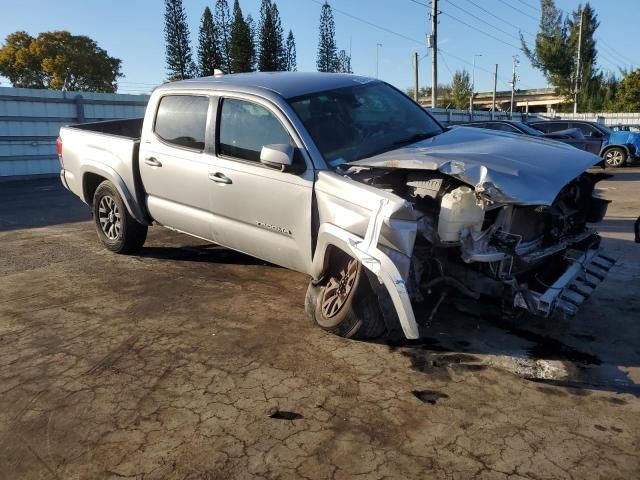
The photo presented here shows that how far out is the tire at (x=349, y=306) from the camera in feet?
12.4

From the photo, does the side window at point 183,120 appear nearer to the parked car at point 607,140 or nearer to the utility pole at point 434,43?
the parked car at point 607,140

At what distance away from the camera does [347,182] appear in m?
3.71

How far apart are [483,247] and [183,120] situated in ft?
10.1

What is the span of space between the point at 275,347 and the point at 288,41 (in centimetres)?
6314

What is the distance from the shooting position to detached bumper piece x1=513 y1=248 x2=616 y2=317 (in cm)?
359

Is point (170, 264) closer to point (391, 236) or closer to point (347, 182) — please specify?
point (347, 182)

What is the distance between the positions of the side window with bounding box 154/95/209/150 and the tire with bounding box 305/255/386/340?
71.6 inches

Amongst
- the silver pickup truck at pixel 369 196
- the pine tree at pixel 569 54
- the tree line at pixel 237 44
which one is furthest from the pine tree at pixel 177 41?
the silver pickup truck at pixel 369 196

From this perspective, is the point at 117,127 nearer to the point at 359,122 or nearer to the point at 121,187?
the point at 121,187

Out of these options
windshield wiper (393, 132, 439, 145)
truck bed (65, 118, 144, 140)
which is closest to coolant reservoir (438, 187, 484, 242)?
windshield wiper (393, 132, 439, 145)

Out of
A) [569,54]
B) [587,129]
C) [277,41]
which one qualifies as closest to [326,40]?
[277,41]

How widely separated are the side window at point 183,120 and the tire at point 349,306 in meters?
1.82

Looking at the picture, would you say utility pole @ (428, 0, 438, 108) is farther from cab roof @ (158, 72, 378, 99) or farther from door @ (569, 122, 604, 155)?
cab roof @ (158, 72, 378, 99)

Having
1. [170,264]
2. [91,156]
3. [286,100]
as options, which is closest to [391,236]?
[286,100]
